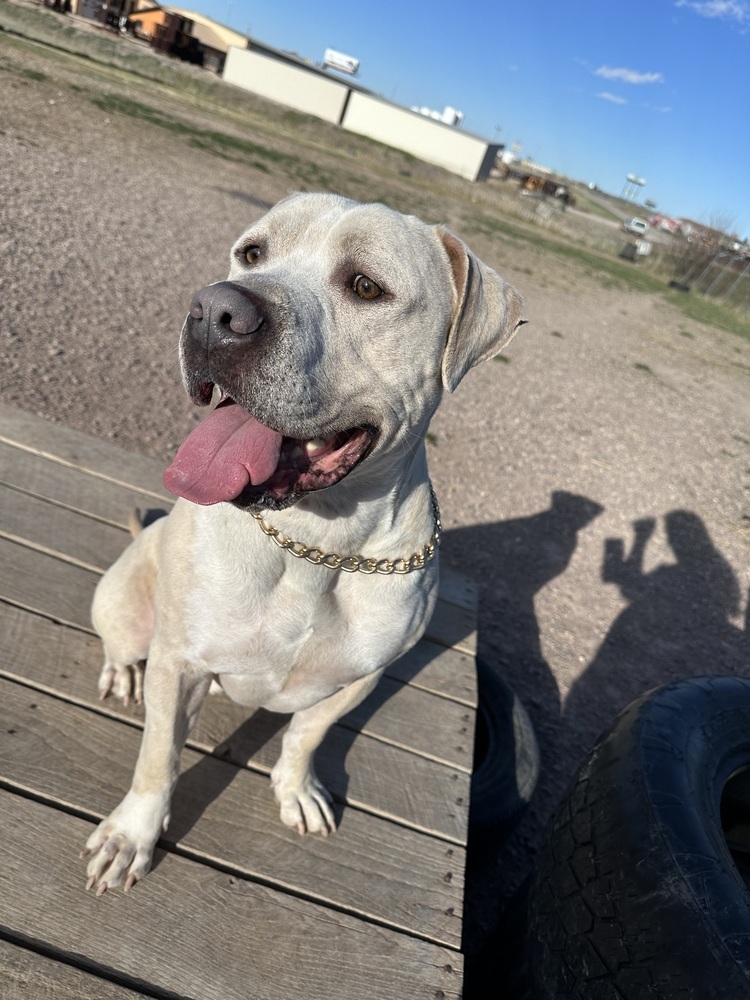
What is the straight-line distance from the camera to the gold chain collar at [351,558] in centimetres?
217

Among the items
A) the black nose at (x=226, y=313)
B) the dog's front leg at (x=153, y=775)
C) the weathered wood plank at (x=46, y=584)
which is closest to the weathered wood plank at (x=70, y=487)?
the weathered wood plank at (x=46, y=584)

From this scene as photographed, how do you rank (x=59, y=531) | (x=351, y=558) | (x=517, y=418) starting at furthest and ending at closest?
(x=517, y=418) < (x=59, y=531) < (x=351, y=558)

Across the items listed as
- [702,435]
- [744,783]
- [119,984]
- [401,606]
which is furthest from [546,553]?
[702,435]

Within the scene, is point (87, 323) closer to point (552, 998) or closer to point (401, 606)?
point (401, 606)

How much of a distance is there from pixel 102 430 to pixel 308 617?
356cm

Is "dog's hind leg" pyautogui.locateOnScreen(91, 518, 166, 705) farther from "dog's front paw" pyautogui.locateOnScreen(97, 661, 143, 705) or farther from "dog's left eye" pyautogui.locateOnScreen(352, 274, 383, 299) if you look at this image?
"dog's left eye" pyautogui.locateOnScreen(352, 274, 383, 299)

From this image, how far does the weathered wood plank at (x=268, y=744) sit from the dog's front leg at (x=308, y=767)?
0.16 metres

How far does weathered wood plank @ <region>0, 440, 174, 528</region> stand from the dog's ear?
6.89 feet

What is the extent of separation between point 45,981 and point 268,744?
110 cm

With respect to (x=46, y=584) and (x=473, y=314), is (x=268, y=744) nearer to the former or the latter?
(x=46, y=584)

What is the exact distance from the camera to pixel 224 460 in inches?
76.0

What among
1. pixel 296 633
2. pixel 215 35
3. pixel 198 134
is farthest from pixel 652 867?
pixel 215 35

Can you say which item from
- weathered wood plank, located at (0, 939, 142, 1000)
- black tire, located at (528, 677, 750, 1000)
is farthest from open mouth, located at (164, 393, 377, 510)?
black tire, located at (528, 677, 750, 1000)

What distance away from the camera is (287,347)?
184 cm
